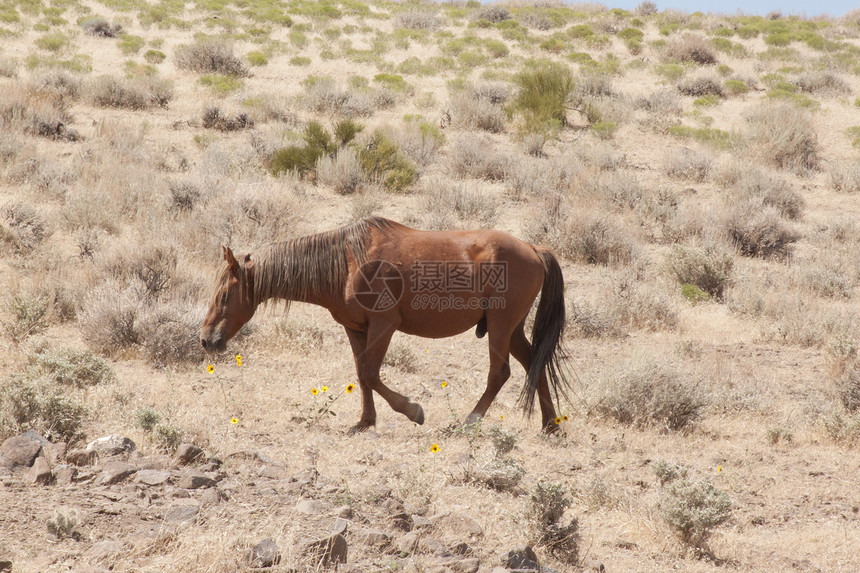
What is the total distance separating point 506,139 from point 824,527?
47.0ft

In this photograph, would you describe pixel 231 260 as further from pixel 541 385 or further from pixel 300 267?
pixel 541 385

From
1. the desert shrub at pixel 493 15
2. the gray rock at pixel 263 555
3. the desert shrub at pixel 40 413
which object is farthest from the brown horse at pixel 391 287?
the desert shrub at pixel 493 15

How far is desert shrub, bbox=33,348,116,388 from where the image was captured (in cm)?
614

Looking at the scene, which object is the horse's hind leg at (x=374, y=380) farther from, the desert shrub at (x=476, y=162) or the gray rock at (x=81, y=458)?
the desert shrub at (x=476, y=162)

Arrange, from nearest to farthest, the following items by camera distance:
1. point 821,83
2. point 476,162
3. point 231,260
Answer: point 231,260
point 476,162
point 821,83

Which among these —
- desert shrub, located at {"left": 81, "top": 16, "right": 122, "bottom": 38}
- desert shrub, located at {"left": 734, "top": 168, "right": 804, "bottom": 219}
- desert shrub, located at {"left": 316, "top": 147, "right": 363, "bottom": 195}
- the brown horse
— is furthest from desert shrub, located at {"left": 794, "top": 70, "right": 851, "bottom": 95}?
desert shrub, located at {"left": 81, "top": 16, "right": 122, "bottom": 38}

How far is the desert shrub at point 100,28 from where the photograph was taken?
2748cm

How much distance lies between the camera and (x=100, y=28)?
91.4ft

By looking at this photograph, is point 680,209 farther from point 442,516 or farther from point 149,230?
point 442,516

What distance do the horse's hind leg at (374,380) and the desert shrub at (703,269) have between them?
636cm

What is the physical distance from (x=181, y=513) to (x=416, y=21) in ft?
113

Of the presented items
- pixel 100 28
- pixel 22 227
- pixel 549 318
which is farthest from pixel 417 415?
pixel 100 28

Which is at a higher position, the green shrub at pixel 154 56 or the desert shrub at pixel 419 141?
the green shrub at pixel 154 56

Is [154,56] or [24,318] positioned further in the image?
[154,56]
